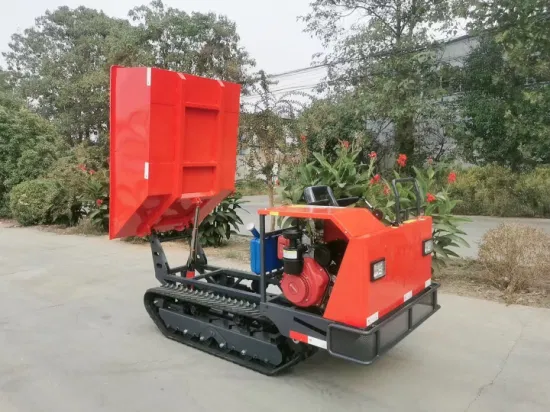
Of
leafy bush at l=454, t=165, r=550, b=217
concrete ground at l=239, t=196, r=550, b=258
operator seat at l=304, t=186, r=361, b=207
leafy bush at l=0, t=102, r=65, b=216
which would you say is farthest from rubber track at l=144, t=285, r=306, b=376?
leafy bush at l=454, t=165, r=550, b=217

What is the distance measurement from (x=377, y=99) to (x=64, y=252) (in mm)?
10105

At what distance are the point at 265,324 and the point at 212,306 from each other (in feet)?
1.77

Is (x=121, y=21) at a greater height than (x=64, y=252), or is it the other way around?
(x=121, y=21)

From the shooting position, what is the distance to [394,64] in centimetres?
1478

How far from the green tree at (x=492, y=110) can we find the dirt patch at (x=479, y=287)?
842 centimetres

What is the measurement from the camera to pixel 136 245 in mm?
9445

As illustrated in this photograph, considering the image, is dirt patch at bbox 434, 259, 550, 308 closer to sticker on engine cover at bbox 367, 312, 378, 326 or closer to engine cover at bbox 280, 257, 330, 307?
sticker on engine cover at bbox 367, 312, 378, 326

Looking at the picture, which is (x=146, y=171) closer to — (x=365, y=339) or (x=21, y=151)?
(x=365, y=339)

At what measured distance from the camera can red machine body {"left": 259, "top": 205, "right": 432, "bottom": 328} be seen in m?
3.02

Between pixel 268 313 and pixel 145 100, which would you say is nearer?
pixel 268 313

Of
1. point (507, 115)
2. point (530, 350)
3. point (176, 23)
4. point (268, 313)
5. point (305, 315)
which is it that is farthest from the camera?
point (176, 23)

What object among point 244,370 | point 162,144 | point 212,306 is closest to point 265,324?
point 244,370

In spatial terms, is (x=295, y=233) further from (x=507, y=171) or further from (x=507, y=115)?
(x=507, y=171)

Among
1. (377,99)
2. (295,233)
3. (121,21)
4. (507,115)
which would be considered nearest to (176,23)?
(121,21)
